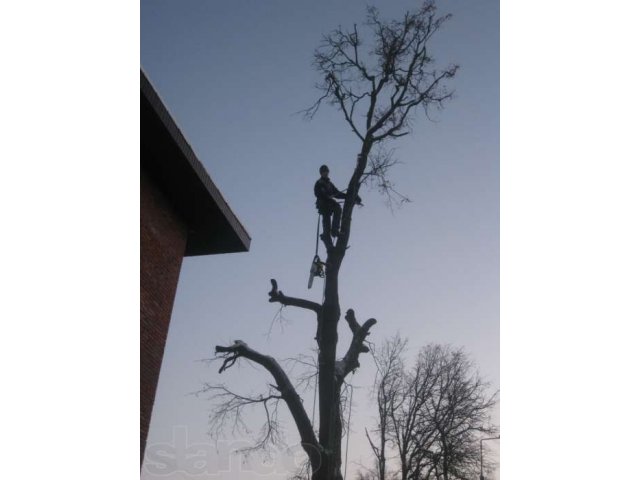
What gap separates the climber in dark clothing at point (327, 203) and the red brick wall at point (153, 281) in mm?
1922

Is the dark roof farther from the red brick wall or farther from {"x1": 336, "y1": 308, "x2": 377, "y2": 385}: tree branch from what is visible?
{"x1": 336, "y1": 308, "x2": 377, "y2": 385}: tree branch

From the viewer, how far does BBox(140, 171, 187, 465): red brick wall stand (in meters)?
5.82

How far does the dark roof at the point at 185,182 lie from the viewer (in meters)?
5.31

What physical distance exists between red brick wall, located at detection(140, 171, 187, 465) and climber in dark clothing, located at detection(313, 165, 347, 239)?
6.30ft

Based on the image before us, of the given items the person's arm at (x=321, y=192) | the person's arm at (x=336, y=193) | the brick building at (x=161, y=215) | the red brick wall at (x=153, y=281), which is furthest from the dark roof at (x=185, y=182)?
the person's arm at (x=336, y=193)

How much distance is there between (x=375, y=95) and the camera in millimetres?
8180

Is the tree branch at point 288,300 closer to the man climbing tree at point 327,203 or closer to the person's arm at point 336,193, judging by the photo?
the man climbing tree at point 327,203

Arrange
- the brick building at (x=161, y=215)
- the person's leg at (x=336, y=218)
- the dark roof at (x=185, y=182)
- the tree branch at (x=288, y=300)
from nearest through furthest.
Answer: the dark roof at (x=185, y=182)
the brick building at (x=161, y=215)
the tree branch at (x=288, y=300)
the person's leg at (x=336, y=218)

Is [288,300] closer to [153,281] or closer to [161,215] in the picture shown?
[153,281]

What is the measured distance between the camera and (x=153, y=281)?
6121mm

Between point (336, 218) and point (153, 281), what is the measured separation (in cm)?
241
